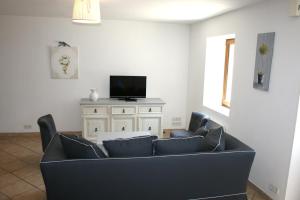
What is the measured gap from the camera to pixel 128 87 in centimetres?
528

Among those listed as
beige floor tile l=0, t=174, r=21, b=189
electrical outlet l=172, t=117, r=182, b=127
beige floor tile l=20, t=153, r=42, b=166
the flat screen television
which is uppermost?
the flat screen television

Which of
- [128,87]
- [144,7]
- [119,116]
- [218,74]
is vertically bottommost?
[119,116]

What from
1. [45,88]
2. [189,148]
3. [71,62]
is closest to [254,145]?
[189,148]

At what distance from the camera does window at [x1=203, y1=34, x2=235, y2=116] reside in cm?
465

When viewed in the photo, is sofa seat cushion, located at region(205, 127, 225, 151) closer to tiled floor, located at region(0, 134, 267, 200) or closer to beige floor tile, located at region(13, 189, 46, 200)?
tiled floor, located at region(0, 134, 267, 200)

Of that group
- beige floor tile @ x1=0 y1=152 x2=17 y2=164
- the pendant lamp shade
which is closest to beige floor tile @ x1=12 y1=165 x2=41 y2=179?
beige floor tile @ x1=0 y1=152 x2=17 y2=164

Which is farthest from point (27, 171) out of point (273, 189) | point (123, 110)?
point (273, 189)

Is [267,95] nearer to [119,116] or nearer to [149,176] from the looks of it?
[149,176]

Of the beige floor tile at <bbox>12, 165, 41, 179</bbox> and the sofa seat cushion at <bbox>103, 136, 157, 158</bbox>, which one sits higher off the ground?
the sofa seat cushion at <bbox>103, 136, 157, 158</bbox>

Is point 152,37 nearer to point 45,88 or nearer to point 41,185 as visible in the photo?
point 45,88

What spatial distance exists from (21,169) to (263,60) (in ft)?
12.5

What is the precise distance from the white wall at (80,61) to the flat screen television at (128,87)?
Result: 25 centimetres

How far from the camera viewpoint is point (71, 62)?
5207mm

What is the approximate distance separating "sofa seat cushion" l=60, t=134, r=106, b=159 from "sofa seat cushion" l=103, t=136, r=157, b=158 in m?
0.11
